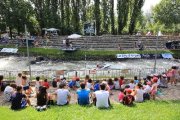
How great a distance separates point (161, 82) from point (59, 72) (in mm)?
7490

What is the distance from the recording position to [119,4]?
69.1 m

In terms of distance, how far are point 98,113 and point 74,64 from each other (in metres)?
32.1

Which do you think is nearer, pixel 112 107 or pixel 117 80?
pixel 112 107

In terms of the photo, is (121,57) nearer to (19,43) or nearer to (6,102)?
(19,43)

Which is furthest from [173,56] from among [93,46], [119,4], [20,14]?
[20,14]

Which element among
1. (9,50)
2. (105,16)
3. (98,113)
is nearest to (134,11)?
(105,16)

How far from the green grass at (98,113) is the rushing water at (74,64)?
84.7 feet

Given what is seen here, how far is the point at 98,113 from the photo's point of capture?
15.6m

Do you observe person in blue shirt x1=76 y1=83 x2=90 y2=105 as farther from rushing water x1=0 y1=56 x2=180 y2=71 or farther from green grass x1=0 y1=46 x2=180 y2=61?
green grass x1=0 y1=46 x2=180 y2=61

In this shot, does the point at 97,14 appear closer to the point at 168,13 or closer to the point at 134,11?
the point at 134,11

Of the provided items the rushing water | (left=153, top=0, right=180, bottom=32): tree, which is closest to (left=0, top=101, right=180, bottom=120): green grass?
the rushing water

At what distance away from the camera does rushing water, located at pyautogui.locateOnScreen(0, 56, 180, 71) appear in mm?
43938

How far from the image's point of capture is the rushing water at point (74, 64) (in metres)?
43.9

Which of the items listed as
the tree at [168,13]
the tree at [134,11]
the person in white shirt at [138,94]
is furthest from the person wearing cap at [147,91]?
the tree at [168,13]
